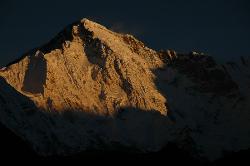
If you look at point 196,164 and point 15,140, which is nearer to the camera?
point 15,140

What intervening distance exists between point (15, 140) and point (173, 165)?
2026 centimetres

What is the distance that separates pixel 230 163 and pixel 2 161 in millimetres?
25556

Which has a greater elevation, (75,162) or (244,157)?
(75,162)

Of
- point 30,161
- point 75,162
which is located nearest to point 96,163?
point 75,162

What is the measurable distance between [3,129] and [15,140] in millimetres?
1975

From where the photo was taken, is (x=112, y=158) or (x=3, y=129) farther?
(x=112, y=158)

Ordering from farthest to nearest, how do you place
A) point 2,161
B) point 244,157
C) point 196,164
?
point 196,164 → point 244,157 → point 2,161

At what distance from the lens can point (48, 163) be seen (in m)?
133

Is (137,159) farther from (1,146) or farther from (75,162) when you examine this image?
(1,146)

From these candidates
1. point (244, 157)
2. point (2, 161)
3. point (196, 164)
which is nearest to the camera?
point (2, 161)

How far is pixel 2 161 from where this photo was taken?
118m

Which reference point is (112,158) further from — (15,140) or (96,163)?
(15,140)

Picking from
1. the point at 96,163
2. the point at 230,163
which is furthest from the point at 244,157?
the point at 96,163

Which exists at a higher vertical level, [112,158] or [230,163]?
[112,158]
